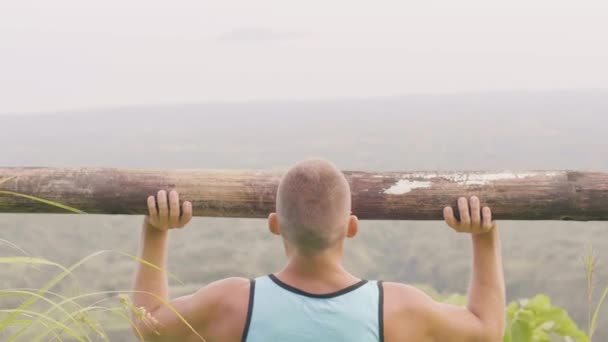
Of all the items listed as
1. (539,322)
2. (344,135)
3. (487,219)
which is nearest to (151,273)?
(487,219)

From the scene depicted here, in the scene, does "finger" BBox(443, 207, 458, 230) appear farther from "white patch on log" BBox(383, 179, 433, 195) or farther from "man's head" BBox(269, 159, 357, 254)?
"man's head" BBox(269, 159, 357, 254)

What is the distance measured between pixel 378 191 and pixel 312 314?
2.01ft

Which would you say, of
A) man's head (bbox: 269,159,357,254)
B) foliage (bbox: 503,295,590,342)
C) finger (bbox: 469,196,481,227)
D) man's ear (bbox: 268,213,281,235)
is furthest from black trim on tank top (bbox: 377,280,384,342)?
foliage (bbox: 503,295,590,342)

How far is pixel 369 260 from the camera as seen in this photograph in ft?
212

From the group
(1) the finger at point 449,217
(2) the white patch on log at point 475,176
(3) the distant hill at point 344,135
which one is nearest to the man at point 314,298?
(1) the finger at point 449,217

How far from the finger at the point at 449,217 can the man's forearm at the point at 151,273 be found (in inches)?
31.5

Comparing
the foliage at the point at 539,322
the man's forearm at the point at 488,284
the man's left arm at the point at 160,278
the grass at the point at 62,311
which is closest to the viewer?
the grass at the point at 62,311

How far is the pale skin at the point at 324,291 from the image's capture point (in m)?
1.76

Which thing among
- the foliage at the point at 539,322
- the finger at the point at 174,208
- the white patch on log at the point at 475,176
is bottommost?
the foliage at the point at 539,322

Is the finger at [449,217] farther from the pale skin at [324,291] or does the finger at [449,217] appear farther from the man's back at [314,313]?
the man's back at [314,313]

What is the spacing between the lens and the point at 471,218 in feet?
7.27

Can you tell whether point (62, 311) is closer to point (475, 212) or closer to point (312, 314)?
point (312, 314)

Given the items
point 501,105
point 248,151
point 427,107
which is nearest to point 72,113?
point 248,151

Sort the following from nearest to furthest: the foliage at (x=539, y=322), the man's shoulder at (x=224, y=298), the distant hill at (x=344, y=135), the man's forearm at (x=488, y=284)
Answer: the man's shoulder at (x=224, y=298)
the man's forearm at (x=488, y=284)
the foliage at (x=539, y=322)
the distant hill at (x=344, y=135)
